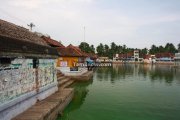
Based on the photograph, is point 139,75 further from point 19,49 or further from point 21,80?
point 19,49

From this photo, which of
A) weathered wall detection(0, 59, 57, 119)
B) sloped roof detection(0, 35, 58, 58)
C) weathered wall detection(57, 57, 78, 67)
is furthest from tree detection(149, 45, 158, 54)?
sloped roof detection(0, 35, 58, 58)

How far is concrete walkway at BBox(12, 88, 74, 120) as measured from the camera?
A: 13.5 meters

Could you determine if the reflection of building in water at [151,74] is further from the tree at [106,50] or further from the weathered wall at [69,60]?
the tree at [106,50]

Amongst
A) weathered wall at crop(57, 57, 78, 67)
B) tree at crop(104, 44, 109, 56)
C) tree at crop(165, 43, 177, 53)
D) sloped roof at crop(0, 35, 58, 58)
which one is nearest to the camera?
sloped roof at crop(0, 35, 58, 58)

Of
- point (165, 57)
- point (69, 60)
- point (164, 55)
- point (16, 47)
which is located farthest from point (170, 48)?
point (16, 47)

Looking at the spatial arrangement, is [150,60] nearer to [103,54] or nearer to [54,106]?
[103,54]

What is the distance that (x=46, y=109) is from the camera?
49.9 ft

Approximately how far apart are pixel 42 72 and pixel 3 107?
23.6ft

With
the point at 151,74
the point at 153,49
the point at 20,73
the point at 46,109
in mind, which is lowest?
the point at 151,74

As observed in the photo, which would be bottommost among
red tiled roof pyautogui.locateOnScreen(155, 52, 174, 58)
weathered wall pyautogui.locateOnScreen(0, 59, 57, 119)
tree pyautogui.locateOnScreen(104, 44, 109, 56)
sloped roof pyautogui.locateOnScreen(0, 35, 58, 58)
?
weathered wall pyautogui.locateOnScreen(0, 59, 57, 119)

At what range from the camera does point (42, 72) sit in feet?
62.8

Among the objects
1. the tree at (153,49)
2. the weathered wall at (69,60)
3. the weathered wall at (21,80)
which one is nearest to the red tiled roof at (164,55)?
the tree at (153,49)

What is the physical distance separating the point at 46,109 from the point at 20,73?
292 centimetres

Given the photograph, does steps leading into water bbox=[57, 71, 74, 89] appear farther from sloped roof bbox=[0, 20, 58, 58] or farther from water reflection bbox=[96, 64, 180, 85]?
water reflection bbox=[96, 64, 180, 85]
